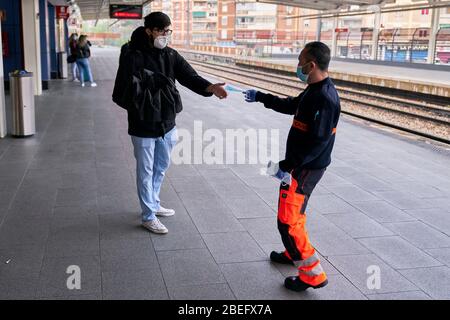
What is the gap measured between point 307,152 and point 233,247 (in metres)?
1.20

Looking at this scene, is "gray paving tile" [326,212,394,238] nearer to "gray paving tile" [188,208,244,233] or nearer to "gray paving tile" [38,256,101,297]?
"gray paving tile" [188,208,244,233]

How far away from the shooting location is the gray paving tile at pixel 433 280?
10.8 feet

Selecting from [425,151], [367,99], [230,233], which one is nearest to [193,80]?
[230,233]

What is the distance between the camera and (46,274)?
3371mm

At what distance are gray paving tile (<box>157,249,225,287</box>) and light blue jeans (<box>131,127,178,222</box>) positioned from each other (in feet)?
1.82

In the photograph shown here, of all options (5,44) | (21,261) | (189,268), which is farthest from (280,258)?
(5,44)

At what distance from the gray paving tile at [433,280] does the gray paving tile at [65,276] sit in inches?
82.0

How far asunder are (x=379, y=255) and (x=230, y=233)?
46.8 inches

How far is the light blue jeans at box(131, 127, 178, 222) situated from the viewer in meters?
4.04

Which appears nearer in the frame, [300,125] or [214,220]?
[300,125]

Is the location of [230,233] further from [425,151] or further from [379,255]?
[425,151]

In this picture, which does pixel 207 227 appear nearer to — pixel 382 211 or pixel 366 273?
pixel 366 273

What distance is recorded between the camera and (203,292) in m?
3.18

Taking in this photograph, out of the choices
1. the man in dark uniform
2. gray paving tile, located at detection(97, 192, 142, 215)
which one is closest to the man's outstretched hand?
the man in dark uniform
